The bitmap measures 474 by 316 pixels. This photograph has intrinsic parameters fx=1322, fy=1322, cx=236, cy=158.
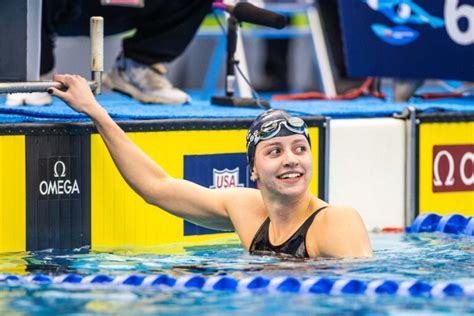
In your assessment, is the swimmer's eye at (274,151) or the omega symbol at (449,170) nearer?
the swimmer's eye at (274,151)

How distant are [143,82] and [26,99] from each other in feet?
2.48

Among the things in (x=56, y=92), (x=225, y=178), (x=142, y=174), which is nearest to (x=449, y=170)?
(x=225, y=178)

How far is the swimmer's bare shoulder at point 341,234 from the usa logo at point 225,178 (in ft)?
4.31

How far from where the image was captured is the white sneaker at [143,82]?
7301mm

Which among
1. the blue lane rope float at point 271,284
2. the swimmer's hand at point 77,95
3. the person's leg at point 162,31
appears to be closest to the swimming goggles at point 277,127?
the blue lane rope float at point 271,284

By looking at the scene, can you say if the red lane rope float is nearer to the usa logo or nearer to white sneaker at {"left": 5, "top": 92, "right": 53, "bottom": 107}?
the usa logo

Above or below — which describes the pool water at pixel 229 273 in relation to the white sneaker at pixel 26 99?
below

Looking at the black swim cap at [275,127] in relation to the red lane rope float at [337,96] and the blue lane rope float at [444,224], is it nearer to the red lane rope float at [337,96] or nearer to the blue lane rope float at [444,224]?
the blue lane rope float at [444,224]

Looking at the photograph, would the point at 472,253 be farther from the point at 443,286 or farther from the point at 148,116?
the point at 148,116

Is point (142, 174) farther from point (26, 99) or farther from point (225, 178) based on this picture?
point (26, 99)

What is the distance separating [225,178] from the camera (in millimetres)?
6777

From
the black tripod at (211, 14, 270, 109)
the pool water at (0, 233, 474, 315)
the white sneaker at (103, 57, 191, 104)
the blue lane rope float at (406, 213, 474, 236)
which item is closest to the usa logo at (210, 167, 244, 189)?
the pool water at (0, 233, 474, 315)

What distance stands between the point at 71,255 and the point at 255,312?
1711 mm

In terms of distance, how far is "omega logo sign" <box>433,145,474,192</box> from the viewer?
292 inches
